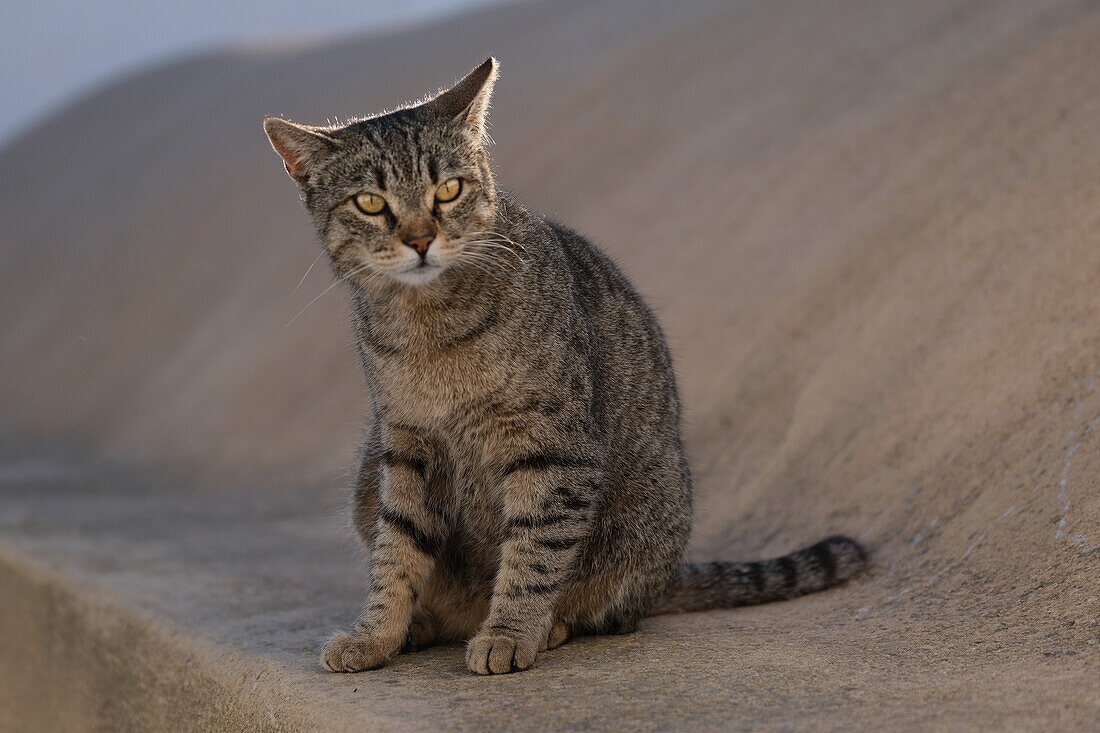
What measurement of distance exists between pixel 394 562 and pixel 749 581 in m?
1.39

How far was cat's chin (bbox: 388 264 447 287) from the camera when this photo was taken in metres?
3.21

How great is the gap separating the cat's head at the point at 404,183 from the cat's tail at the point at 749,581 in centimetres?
149

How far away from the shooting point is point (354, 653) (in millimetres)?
3350

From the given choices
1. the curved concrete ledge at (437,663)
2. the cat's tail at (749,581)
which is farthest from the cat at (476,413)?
the cat's tail at (749,581)

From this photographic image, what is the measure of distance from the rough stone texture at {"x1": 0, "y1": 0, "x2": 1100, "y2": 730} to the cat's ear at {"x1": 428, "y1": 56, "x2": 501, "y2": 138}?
166cm

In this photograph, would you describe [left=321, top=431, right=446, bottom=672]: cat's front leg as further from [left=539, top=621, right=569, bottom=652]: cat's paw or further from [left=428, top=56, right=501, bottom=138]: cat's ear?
[left=428, top=56, right=501, bottom=138]: cat's ear

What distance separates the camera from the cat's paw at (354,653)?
3346 mm

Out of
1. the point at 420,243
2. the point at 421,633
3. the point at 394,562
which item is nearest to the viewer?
the point at 420,243

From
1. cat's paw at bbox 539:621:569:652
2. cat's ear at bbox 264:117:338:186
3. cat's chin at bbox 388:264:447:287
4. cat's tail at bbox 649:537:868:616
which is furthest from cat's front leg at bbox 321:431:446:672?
cat's tail at bbox 649:537:868:616

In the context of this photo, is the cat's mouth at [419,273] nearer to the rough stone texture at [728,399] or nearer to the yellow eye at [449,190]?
the yellow eye at [449,190]

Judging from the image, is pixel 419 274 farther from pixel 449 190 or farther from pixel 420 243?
pixel 449 190

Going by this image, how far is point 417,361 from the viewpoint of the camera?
3385mm

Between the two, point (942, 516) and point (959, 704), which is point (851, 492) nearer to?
point (942, 516)

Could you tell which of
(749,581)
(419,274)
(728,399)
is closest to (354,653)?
(419,274)
